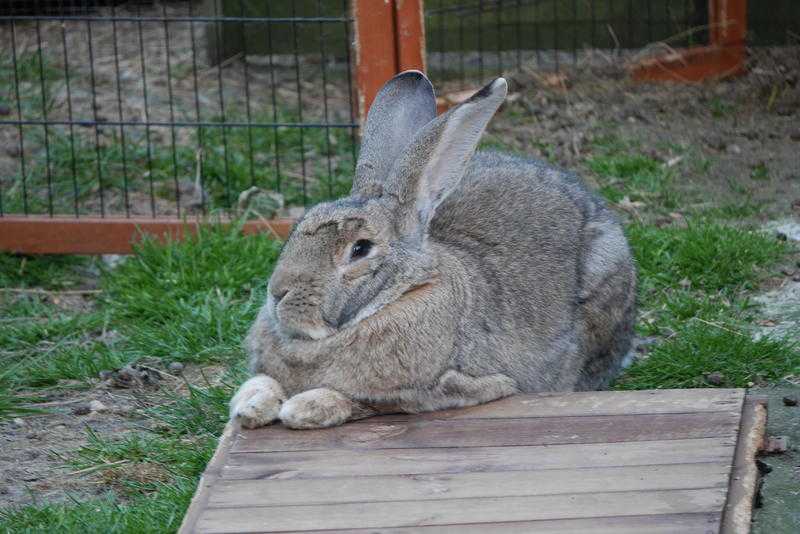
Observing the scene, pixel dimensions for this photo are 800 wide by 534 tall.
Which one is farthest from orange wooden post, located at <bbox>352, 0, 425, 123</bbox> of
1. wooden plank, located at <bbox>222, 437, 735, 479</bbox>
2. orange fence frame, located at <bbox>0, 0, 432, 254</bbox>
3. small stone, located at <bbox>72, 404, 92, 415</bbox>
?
wooden plank, located at <bbox>222, 437, 735, 479</bbox>

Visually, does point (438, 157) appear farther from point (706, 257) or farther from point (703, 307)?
point (706, 257)

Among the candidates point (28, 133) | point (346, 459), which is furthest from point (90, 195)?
point (346, 459)

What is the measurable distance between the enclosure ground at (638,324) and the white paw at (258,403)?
22 cm

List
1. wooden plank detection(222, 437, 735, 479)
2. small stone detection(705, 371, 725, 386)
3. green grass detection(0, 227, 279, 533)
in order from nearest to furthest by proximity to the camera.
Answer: wooden plank detection(222, 437, 735, 479)
green grass detection(0, 227, 279, 533)
small stone detection(705, 371, 725, 386)

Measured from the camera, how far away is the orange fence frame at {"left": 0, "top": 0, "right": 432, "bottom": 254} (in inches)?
206

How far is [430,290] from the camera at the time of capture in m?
3.54

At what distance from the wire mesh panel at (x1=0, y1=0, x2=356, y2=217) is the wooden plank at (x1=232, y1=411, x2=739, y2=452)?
2217 millimetres

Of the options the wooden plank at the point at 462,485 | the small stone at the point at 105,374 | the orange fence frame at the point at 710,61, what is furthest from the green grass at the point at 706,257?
the orange fence frame at the point at 710,61

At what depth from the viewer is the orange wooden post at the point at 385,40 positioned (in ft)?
17.1

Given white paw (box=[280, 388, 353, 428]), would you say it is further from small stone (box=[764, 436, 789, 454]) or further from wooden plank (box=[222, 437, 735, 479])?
small stone (box=[764, 436, 789, 454])

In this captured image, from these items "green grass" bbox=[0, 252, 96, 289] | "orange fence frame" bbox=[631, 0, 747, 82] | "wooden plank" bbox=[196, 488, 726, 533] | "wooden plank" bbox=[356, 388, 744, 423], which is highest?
"orange fence frame" bbox=[631, 0, 747, 82]

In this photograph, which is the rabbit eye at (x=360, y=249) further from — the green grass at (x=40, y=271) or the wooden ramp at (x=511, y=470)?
the green grass at (x=40, y=271)

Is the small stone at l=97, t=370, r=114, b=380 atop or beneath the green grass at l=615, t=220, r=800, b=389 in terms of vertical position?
beneath

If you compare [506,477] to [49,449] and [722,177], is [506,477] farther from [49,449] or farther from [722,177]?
[722,177]
